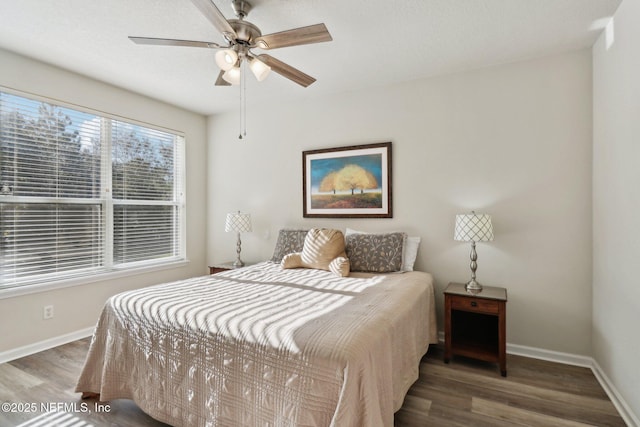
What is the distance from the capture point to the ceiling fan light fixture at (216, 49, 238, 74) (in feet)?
6.53

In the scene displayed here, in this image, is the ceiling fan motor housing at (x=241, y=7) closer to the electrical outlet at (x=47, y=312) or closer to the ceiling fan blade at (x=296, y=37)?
the ceiling fan blade at (x=296, y=37)

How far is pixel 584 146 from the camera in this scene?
8.41ft

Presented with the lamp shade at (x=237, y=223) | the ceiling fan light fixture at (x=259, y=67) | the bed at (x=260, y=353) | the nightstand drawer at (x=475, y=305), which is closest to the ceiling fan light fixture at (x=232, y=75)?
the ceiling fan light fixture at (x=259, y=67)

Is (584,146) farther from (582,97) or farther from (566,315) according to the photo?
(566,315)

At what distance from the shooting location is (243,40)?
6.59 ft

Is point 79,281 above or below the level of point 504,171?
below

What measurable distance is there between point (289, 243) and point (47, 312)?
229cm

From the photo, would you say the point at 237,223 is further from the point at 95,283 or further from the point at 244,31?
the point at 244,31

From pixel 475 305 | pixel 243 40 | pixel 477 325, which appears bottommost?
pixel 477 325

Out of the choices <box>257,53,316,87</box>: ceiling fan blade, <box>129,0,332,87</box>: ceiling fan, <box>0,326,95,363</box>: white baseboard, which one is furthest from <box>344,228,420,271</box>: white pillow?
<box>0,326,95,363</box>: white baseboard

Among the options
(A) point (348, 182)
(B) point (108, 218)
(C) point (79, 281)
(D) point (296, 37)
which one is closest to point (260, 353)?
(D) point (296, 37)

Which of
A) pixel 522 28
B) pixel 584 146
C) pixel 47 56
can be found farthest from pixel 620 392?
pixel 47 56

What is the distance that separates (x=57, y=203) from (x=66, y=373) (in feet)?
4.97

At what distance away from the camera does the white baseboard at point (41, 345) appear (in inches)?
104
